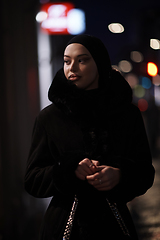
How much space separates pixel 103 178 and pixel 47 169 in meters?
0.29

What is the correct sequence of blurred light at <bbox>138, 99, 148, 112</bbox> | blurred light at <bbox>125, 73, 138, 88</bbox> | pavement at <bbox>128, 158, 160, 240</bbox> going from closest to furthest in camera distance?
pavement at <bbox>128, 158, 160, 240</bbox>
blurred light at <bbox>138, 99, 148, 112</bbox>
blurred light at <bbox>125, 73, 138, 88</bbox>

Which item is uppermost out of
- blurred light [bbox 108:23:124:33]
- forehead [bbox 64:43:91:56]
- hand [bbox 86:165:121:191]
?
blurred light [bbox 108:23:124:33]

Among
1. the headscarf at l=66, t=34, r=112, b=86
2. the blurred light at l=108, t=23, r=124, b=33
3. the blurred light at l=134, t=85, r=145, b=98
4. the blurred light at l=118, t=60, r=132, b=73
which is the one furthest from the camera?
the blurred light at l=134, t=85, r=145, b=98

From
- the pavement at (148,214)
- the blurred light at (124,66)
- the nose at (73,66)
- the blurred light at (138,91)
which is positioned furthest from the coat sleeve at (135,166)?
the blurred light at (138,91)

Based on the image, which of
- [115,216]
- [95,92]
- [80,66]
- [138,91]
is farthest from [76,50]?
[138,91]

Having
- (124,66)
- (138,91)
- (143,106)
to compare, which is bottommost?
(143,106)

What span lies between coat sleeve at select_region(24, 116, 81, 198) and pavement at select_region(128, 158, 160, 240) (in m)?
2.50

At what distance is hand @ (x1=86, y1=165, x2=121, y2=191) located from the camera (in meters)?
1.54

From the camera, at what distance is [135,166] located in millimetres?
1675

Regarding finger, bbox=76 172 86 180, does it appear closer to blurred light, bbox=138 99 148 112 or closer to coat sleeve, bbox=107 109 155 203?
coat sleeve, bbox=107 109 155 203

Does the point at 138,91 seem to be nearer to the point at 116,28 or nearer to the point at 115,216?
the point at 116,28

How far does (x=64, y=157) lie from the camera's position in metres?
1.63

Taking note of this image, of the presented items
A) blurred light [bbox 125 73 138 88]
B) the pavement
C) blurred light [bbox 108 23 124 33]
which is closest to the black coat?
blurred light [bbox 108 23 124 33]

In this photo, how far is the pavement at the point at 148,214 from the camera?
4.01 m
